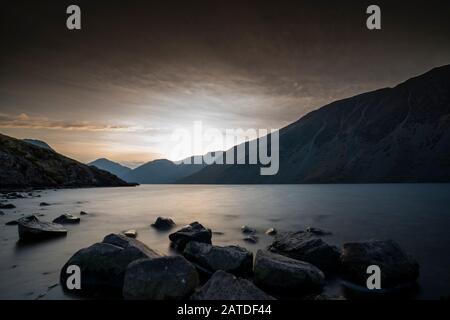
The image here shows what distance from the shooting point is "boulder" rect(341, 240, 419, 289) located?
37.9 feet

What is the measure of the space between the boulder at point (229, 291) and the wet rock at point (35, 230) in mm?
16565

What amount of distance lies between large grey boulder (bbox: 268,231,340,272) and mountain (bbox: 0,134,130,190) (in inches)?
4467

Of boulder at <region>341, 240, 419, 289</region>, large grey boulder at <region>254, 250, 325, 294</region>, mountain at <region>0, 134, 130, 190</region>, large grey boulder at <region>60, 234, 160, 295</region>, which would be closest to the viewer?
large grey boulder at <region>254, 250, 325, 294</region>

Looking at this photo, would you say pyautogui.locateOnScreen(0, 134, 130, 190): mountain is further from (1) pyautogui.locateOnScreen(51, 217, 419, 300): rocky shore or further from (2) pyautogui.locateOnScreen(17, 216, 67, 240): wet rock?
(1) pyautogui.locateOnScreen(51, 217, 419, 300): rocky shore

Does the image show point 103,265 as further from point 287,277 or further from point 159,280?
point 287,277

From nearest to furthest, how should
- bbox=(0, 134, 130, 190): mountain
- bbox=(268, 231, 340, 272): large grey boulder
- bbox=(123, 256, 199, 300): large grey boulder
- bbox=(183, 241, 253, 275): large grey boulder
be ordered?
bbox=(123, 256, 199, 300): large grey boulder, bbox=(183, 241, 253, 275): large grey boulder, bbox=(268, 231, 340, 272): large grey boulder, bbox=(0, 134, 130, 190): mountain

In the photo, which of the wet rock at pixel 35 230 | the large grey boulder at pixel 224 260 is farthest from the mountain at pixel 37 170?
the large grey boulder at pixel 224 260

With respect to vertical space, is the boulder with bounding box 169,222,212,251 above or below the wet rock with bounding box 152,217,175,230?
above

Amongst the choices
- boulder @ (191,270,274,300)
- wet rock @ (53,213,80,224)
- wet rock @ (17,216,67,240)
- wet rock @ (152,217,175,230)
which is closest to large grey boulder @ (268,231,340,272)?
boulder @ (191,270,274,300)

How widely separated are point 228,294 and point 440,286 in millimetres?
9934

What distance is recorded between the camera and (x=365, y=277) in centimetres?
1162

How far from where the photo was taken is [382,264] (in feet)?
38.3
